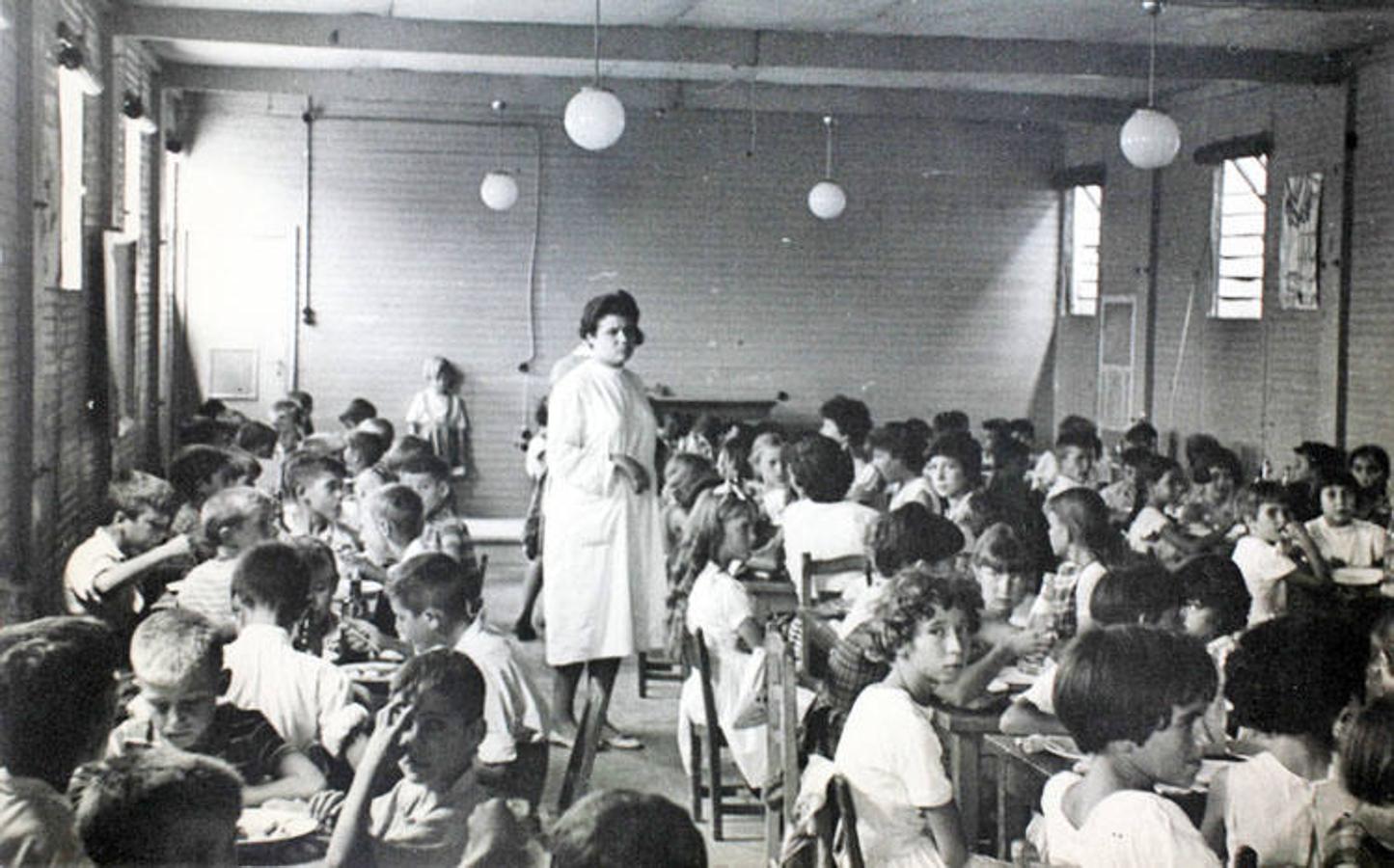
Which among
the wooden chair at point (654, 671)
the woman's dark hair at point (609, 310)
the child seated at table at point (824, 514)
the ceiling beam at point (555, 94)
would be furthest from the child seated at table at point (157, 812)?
the ceiling beam at point (555, 94)

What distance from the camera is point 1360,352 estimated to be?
10.3m

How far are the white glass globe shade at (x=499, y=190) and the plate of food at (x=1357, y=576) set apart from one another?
7808 mm

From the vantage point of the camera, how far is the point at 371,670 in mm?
4742

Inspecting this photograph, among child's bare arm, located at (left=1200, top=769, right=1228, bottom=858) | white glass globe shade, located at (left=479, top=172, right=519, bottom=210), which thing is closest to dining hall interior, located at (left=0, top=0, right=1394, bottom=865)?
child's bare arm, located at (left=1200, top=769, right=1228, bottom=858)

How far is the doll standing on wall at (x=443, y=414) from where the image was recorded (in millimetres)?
14031

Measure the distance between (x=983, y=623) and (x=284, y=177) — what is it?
1033 centimetres

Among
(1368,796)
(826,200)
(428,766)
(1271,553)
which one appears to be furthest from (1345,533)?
(826,200)

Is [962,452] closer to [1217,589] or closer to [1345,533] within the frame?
[1345,533]

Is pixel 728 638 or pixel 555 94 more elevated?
pixel 555 94

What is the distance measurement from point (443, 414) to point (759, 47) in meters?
5.11

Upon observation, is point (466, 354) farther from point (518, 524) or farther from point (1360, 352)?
point (1360, 352)

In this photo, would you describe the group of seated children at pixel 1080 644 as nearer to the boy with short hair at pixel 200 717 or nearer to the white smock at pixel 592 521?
the white smock at pixel 592 521

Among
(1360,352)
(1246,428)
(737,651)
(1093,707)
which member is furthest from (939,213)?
(1093,707)

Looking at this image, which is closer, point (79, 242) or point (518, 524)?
point (79, 242)
